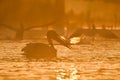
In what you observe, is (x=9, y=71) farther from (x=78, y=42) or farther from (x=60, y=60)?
(x=78, y=42)

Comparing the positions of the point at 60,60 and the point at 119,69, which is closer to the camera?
the point at 119,69

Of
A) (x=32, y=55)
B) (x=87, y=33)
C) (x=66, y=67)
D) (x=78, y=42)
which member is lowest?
(x=87, y=33)

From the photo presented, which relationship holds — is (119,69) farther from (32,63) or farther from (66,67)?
(32,63)

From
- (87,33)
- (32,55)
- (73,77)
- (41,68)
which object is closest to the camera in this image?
(73,77)

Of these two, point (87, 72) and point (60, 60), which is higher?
point (87, 72)

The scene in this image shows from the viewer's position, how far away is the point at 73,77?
54.1ft

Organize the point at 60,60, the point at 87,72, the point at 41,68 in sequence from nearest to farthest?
the point at 87,72 → the point at 41,68 → the point at 60,60

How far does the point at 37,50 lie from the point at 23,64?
3944 mm

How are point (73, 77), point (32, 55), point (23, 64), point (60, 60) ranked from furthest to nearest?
1. point (32, 55)
2. point (60, 60)
3. point (23, 64)
4. point (73, 77)

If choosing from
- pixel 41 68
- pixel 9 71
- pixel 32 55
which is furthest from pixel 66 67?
pixel 32 55

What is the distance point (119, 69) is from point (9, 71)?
355 cm

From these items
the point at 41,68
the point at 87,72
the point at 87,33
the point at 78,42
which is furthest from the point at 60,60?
the point at 87,33

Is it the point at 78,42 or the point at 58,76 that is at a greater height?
the point at 58,76

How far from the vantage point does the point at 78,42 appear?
4066cm
